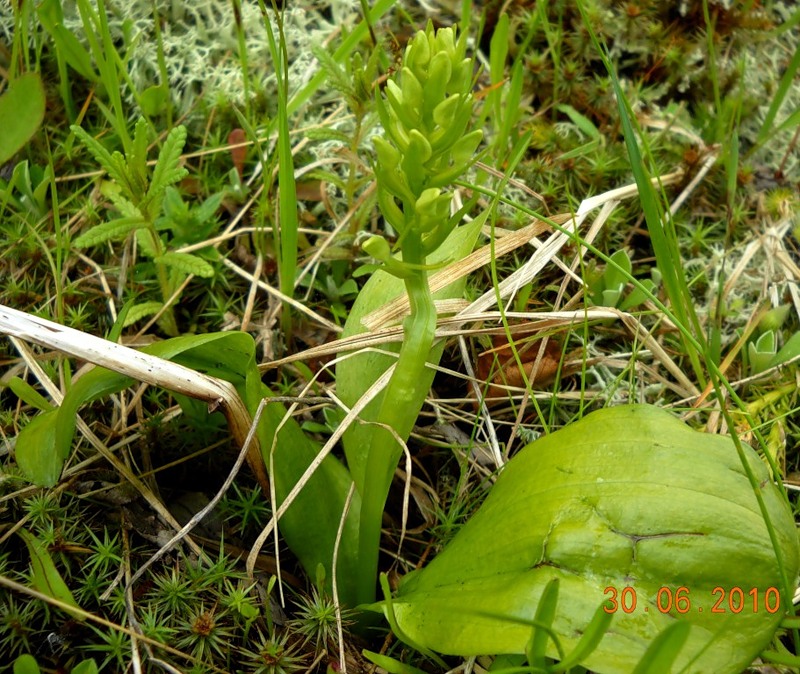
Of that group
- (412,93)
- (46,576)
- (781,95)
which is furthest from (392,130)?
(781,95)

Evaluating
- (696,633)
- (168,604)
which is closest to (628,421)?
(696,633)

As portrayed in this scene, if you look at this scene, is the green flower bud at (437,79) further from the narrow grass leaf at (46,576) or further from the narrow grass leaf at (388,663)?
the narrow grass leaf at (46,576)

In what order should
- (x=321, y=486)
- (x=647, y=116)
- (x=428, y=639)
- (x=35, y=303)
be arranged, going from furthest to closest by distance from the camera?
(x=647, y=116), (x=35, y=303), (x=321, y=486), (x=428, y=639)

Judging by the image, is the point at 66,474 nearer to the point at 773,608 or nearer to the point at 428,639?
the point at 428,639

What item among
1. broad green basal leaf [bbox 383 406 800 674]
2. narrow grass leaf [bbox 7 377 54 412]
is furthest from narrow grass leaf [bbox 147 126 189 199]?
broad green basal leaf [bbox 383 406 800 674]

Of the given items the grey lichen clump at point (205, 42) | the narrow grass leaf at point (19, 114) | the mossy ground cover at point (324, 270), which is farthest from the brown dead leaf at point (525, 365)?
the narrow grass leaf at point (19, 114)

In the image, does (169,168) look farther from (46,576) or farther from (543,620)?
(543,620)

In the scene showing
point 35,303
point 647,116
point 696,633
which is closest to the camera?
point 696,633
